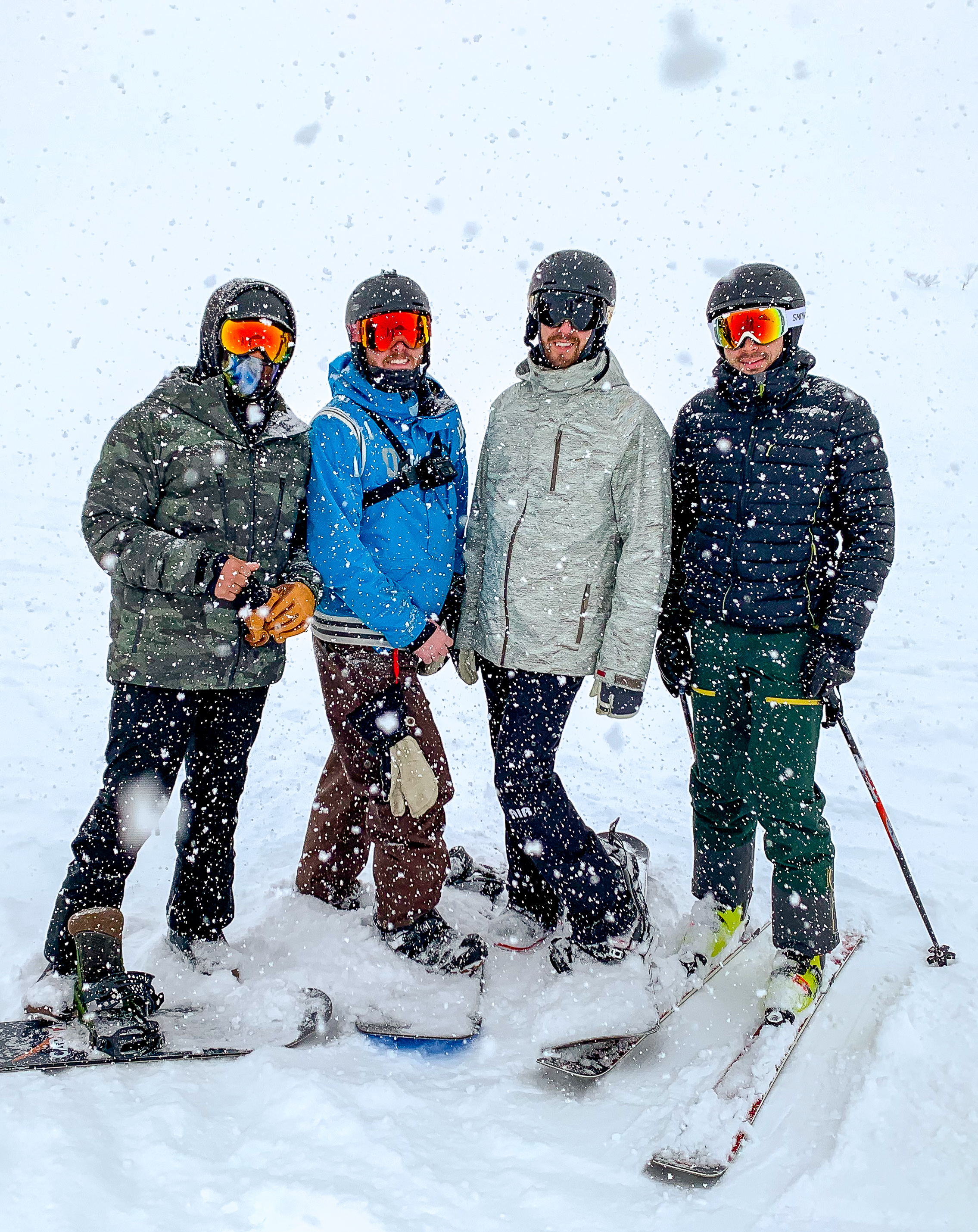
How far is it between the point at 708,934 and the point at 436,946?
1095mm

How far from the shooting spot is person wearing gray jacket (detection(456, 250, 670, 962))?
3096mm

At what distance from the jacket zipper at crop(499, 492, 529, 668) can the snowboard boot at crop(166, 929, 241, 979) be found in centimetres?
148

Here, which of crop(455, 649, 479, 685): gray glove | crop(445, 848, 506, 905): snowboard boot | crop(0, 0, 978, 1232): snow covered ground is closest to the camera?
crop(0, 0, 978, 1232): snow covered ground

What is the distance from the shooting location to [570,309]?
3113 millimetres

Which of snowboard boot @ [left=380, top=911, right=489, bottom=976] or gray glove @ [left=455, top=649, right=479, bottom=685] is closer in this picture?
snowboard boot @ [left=380, top=911, right=489, bottom=976]

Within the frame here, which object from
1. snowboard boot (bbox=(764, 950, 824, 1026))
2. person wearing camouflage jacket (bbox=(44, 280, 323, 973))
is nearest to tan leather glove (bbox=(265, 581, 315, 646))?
person wearing camouflage jacket (bbox=(44, 280, 323, 973))

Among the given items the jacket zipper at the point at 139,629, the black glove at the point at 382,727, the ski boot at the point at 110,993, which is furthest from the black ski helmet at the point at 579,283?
the ski boot at the point at 110,993

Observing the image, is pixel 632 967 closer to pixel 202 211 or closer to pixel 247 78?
pixel 202 211

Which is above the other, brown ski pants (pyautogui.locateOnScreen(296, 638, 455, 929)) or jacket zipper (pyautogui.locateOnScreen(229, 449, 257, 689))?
jacket zipper (pyautogui.locateOnScreen(229, 449, 257, 689))

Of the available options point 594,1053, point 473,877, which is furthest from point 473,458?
point 594,1053

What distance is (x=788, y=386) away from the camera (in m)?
3.04

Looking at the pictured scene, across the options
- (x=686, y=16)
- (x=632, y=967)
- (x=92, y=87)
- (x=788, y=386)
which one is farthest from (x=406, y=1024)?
(x=686, y=16)

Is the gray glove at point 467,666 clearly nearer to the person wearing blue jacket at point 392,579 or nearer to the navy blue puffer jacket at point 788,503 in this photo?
the person wearing blue jacket at point 392,579

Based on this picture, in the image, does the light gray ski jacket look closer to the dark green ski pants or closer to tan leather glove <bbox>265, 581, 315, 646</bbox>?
the dark green ski pants
